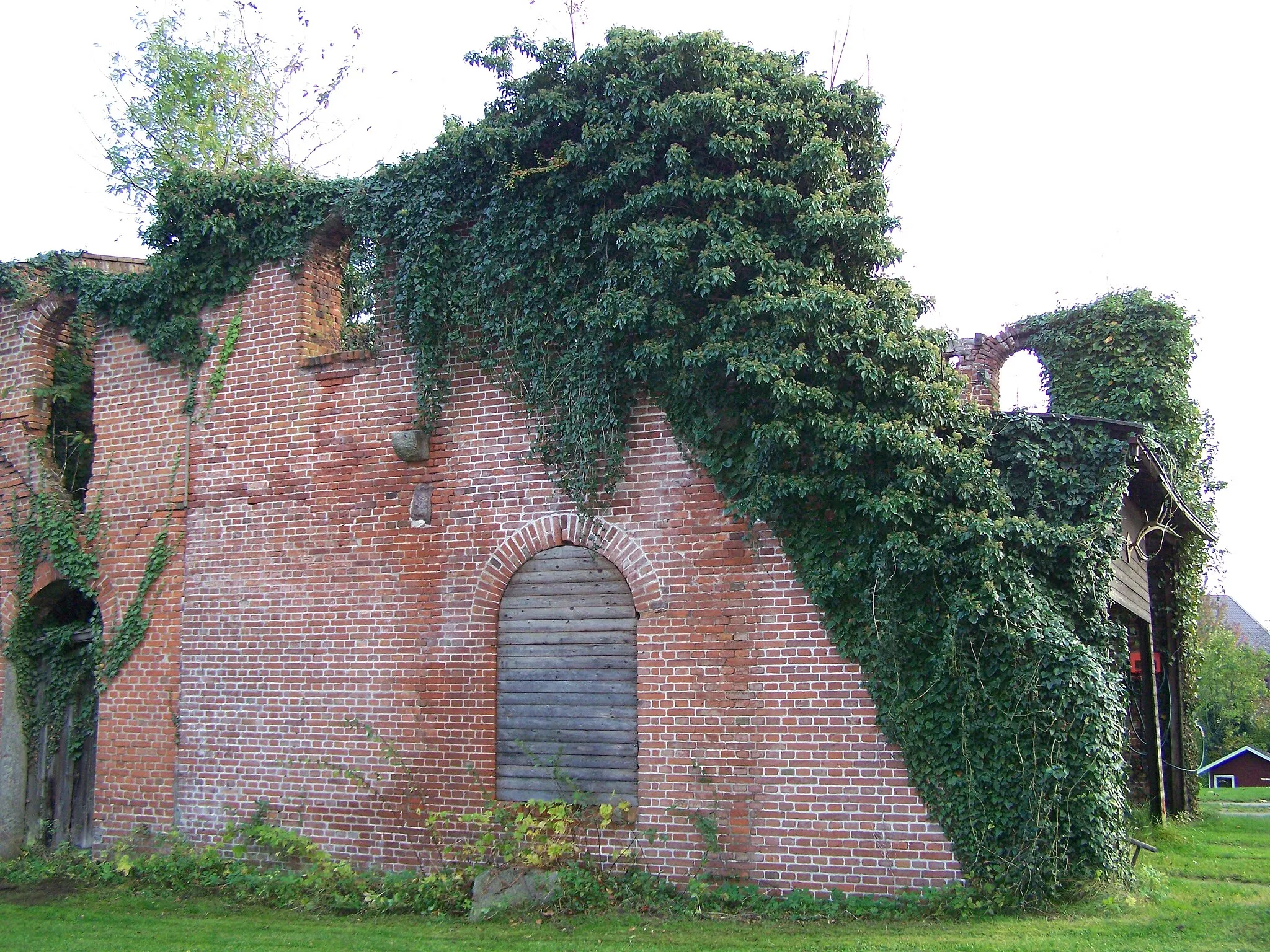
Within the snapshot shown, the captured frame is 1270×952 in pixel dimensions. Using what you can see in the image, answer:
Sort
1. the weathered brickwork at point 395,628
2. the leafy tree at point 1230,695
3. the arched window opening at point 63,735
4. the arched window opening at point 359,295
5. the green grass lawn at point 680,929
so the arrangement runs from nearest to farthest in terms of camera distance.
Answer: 1. the green grass lawn at point 680,929
2. the weathered brickwork at point 395,628
3. the arched window opening at point 359,295
4. the arched window opening at point 63,735
5. the leafy tree at point 1230,695

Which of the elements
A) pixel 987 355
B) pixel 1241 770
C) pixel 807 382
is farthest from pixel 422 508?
pixel 1241 770

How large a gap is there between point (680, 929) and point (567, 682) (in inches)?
91.5

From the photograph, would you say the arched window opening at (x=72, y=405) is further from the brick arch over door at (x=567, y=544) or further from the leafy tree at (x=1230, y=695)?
the leafy tree at (x=1230, y=695)

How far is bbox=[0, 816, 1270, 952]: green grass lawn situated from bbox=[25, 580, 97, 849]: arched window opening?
1.77 m

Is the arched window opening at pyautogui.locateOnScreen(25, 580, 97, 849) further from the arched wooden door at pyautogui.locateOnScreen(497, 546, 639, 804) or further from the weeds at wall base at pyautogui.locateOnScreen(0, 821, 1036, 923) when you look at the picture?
the arched wooden door at pyautogui.locateOnScreen(497, 546, 639, 804)

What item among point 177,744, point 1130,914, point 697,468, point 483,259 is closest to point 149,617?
point 177,744

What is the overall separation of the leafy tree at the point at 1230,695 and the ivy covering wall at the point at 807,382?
55.0 feet

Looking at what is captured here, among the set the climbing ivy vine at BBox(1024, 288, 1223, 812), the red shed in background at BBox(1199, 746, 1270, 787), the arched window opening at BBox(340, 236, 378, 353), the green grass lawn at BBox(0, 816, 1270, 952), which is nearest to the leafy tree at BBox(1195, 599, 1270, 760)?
the red shed in background at BBox(1199, 746, 1270, 787)

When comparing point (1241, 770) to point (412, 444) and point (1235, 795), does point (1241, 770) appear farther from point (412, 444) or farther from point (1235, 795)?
point (412, 444)

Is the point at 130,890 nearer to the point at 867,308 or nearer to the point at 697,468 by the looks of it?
the point at 697,468

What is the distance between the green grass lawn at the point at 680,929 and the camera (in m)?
6.50

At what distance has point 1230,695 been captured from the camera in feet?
A: 77.1

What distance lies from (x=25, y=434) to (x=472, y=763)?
23.1 feet

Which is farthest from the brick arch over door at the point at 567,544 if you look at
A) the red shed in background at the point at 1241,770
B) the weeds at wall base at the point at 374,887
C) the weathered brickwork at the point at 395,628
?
the red shed in background at the point at 1241,770
